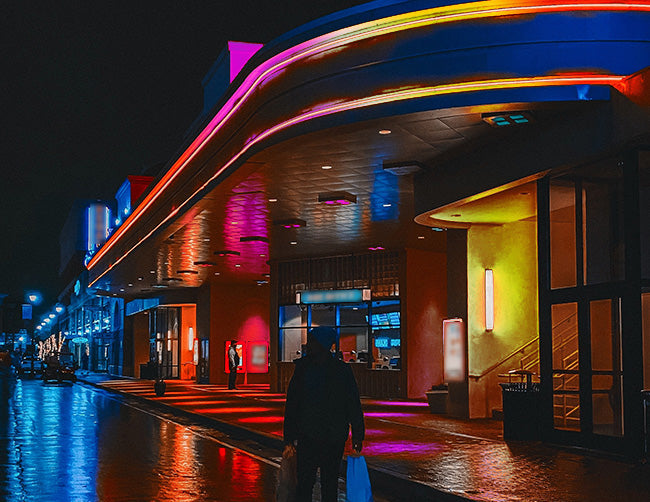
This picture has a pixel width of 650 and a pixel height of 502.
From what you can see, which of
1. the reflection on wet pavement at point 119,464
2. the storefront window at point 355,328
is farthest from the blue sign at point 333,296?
the reflection on wet pavement at point 119,464

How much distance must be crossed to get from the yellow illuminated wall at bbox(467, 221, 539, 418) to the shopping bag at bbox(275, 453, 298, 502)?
44.5 feet

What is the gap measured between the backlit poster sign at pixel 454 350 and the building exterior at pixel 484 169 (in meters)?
0.05

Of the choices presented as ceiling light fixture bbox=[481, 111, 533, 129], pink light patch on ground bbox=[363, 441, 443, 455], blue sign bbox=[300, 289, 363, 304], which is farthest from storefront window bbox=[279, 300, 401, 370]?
ceiling light fixture bbox=[481, 111, 533, 129]

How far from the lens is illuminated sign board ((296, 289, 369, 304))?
97.4 ft

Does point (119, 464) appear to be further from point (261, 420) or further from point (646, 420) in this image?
point (646, 420)

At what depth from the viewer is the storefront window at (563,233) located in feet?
47.1

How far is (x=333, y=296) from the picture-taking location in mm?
30578

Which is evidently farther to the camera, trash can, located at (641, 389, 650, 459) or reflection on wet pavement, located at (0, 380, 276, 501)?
trash can, located at (641, 389, 650, 459)

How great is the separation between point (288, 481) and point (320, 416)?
1.83ft

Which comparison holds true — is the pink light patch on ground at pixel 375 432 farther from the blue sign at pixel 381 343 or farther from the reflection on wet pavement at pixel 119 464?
the blue sign at pixel 381 343

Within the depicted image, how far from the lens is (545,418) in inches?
583

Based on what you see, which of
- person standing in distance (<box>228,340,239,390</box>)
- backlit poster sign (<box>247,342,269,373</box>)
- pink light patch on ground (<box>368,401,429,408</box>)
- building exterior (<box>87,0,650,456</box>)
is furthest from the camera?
backlit poster sign (<box>247,342,269,373</box>)

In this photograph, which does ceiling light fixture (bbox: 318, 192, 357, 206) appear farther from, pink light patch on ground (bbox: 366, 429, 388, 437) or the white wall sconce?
pink light patch on ground (bbox: 366, 429, 388, 437)

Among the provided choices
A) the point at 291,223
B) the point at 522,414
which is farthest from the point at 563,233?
the point at 291,223
